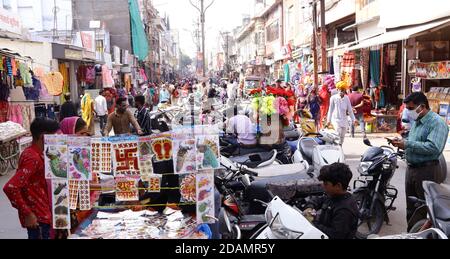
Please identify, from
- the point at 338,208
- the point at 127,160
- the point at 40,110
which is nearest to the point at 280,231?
the point at 338,208

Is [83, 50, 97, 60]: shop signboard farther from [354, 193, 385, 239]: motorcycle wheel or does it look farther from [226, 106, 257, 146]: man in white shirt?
[354, 193, 385, 239]: motorcycle wheel

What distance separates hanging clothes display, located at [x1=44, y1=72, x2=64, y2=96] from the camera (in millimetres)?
16203

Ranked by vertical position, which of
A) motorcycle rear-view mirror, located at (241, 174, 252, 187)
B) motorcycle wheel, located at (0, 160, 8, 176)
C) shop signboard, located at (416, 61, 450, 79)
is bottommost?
motorcycle wheel, located at (0, 160, 8, 176)

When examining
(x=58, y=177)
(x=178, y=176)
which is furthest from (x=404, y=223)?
(x=58, y=177)

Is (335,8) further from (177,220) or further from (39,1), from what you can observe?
(177,220)

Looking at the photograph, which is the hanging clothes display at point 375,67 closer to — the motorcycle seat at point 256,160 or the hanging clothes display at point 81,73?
the motorcycle seat at point 256,160

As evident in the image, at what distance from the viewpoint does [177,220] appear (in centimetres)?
430

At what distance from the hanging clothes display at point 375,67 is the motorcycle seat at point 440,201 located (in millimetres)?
12320

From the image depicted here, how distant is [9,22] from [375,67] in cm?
1190

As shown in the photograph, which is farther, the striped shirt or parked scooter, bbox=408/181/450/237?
the striped shirt

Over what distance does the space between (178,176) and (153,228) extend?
70 cm

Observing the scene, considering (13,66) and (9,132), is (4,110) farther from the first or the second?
(9,132)

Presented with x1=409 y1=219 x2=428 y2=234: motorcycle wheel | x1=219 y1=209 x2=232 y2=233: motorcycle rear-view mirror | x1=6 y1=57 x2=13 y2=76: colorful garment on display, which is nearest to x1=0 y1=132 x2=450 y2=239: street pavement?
x1=409 y1=219 x2=428 y2=234: motorcycle wheel

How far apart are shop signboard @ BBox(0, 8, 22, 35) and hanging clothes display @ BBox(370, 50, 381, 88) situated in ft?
38.1
